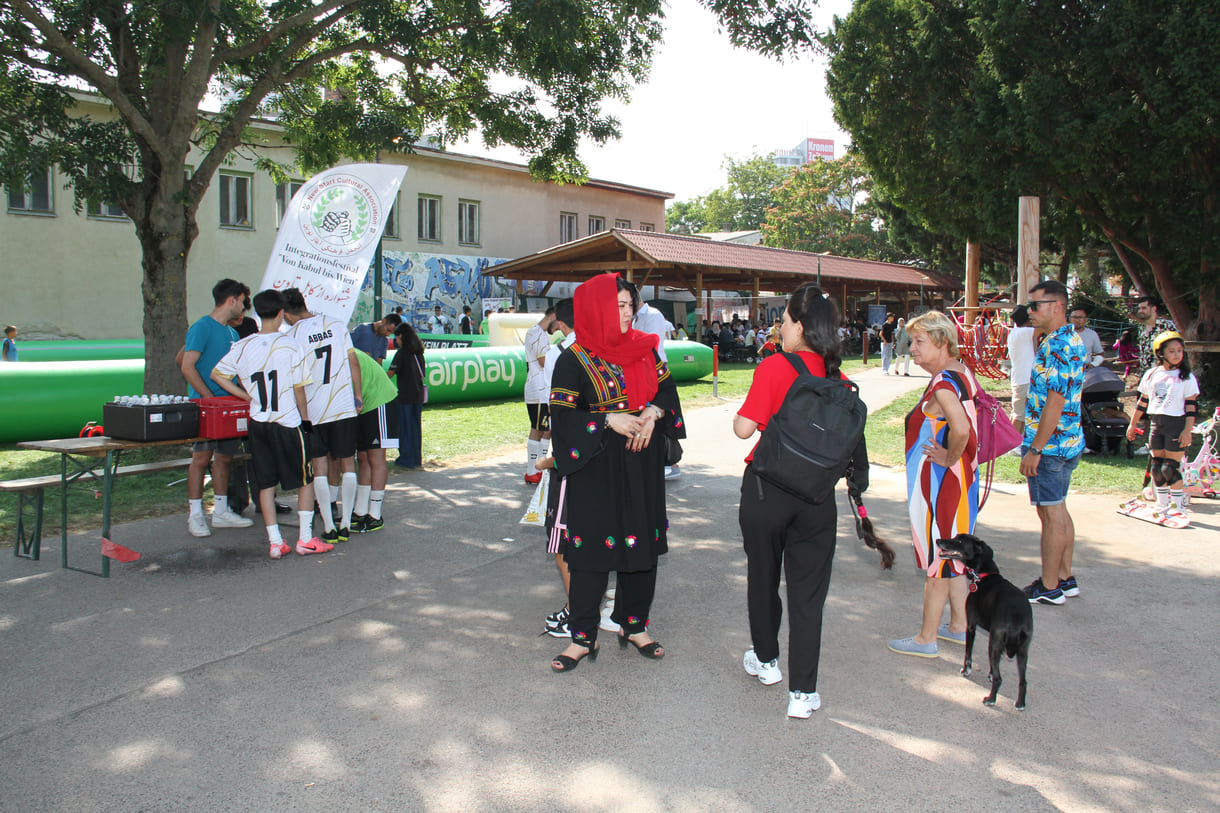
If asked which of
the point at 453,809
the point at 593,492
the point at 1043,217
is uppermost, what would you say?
the point at 1043,217

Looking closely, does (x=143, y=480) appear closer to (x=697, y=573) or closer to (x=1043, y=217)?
(x=697, y=573)

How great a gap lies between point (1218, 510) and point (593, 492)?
619 centimetres

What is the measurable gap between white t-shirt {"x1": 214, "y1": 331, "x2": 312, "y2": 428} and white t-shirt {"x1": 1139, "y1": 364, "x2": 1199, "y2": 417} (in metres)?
6.59

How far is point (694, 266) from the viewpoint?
26.6 meters

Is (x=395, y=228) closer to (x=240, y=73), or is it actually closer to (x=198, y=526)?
(x=240, y=73)

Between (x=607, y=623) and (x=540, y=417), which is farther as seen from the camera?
(x=540, y=417)

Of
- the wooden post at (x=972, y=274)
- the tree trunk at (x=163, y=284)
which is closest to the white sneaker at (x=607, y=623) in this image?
the tree trunk at (x=163, y=284)

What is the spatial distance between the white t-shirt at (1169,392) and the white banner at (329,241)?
7396 millimetres

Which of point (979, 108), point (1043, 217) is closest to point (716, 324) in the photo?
point (1043, 217)

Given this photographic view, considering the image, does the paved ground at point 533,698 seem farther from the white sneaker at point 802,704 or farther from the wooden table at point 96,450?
the wooden table at point 96,450

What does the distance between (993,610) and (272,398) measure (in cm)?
453

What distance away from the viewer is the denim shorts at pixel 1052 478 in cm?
482

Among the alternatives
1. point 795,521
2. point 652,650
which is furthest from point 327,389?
point 795,521

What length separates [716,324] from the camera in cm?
3325
